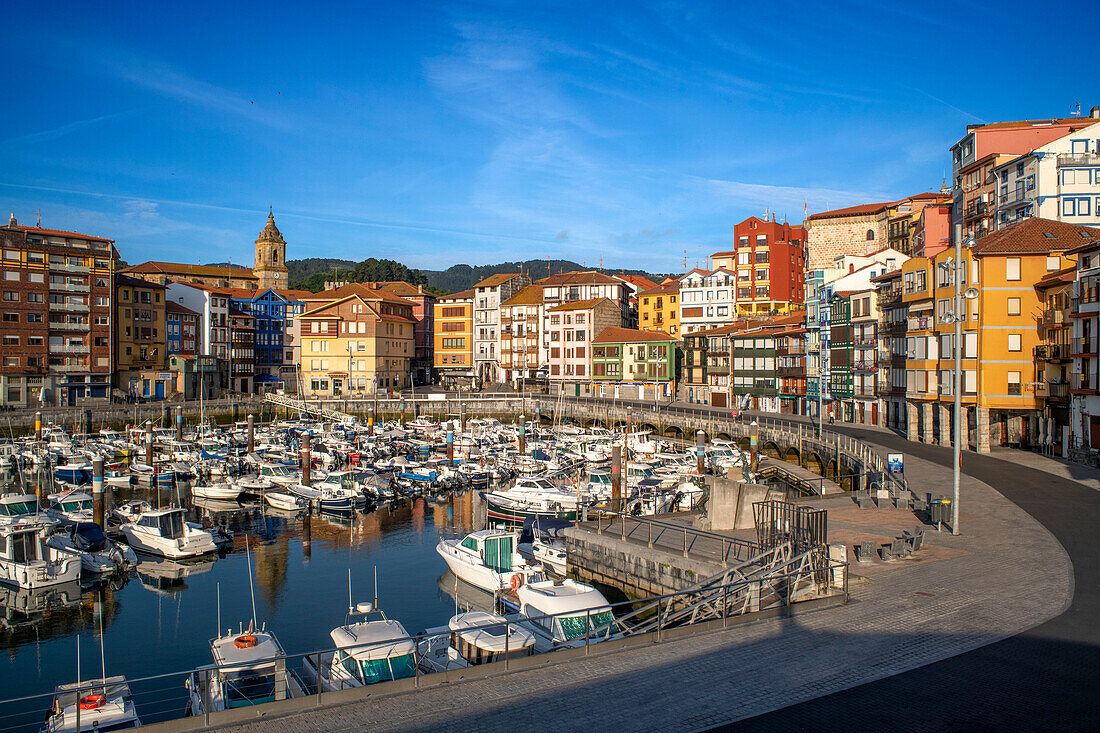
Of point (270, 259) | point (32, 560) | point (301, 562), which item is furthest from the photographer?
point (270, 259)

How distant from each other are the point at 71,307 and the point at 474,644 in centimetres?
7898

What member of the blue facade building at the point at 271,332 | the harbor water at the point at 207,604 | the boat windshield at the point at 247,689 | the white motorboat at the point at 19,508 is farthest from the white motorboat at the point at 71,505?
the blue facade building at the point at 271,332

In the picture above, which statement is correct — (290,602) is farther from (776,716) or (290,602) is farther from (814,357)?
(814,357)

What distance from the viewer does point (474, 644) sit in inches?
648

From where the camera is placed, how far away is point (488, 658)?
53.4 ft

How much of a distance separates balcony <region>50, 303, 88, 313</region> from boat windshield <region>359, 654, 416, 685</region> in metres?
77.7

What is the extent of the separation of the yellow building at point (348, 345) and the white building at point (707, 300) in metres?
38.1

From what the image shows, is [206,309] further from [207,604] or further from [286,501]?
[207,604]

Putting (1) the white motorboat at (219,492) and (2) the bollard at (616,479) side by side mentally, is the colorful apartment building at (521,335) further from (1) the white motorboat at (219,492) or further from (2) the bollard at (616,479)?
(2) the bollard at (616,479)

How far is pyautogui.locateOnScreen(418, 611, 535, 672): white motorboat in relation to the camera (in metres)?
16.4

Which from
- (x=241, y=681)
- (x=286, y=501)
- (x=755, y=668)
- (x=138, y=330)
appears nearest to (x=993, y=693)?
(x=755, y=668)

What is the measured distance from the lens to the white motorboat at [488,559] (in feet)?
87.0

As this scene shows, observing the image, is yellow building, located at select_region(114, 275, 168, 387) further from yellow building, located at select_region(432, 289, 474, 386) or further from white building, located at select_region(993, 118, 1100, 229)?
white building, located at select_region(993, 118, 1100, 229)

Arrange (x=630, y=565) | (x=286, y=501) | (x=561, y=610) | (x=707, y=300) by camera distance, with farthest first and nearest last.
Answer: (x=707, y=300) → (x=286, y=501) → (x=630, y=565) → (x=561, y=610)
